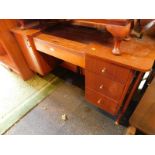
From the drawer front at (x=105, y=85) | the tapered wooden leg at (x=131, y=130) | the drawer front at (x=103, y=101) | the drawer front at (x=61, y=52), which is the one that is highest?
the drawer front at (x=61, y=52)

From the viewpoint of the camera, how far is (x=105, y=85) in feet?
2.99

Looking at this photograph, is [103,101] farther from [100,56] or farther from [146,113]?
[100,56]

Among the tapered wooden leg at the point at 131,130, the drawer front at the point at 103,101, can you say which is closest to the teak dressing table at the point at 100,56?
the drawer front at the point at 103,101

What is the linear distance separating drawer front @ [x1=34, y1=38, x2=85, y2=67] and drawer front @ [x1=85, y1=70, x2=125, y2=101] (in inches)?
4.2

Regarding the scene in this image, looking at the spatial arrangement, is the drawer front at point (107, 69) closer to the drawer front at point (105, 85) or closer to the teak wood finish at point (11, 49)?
the drawer front at point (105, 85)

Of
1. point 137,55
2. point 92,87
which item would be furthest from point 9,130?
point 137,55

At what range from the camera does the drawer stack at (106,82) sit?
2.53 feet

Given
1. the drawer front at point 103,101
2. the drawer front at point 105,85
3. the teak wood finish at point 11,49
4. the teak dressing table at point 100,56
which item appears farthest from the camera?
the teak wood finish at point 11,49

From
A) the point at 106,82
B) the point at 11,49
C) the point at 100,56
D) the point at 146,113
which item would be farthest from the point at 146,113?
the point at 11,49

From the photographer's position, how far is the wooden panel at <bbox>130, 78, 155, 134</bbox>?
2.64ft
